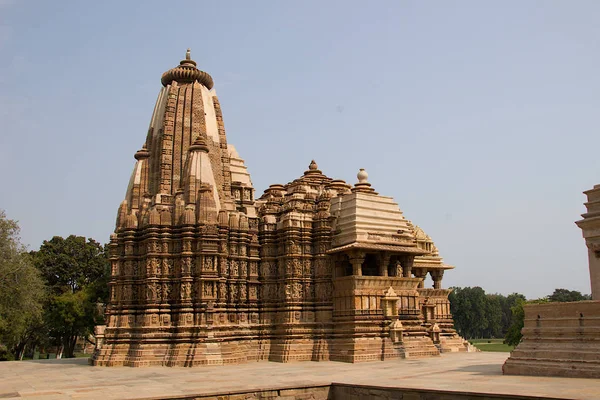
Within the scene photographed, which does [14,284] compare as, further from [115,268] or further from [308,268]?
[308,268]

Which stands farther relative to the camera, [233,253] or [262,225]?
[262,225]

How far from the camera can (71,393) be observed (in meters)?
13.5

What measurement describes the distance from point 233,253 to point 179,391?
10.7m

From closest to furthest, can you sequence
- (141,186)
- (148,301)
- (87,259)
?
1. (148,301)
2. (141,186)
3. (87,259)

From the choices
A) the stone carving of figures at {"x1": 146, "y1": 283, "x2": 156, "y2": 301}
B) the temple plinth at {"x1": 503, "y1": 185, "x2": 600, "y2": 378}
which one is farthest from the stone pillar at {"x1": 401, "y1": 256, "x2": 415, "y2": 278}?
the stone carving of figures at {"x1": 146, "y1": 283, "x2": 156, "y2": 301}

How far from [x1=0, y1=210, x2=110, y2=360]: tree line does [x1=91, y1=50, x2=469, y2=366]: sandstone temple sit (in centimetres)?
609

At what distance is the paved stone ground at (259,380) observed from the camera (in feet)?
39.6

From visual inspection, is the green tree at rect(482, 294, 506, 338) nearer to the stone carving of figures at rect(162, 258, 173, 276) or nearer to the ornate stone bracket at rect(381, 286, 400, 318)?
the ornate stone bracket at rect(381, 286, 400, 318)

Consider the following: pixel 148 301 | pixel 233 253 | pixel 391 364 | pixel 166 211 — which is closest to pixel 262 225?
pixel 233 253

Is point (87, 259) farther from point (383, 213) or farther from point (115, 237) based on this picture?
point (383, 213)

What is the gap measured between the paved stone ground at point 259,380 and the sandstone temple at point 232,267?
180 cm

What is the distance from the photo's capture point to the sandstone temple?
72.6ft

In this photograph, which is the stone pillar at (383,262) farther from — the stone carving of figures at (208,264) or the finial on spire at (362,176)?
the stone carving of figures at (208,264)

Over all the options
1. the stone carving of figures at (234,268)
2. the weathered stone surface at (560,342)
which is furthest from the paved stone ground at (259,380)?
the stone carving of figures at (234,268)
